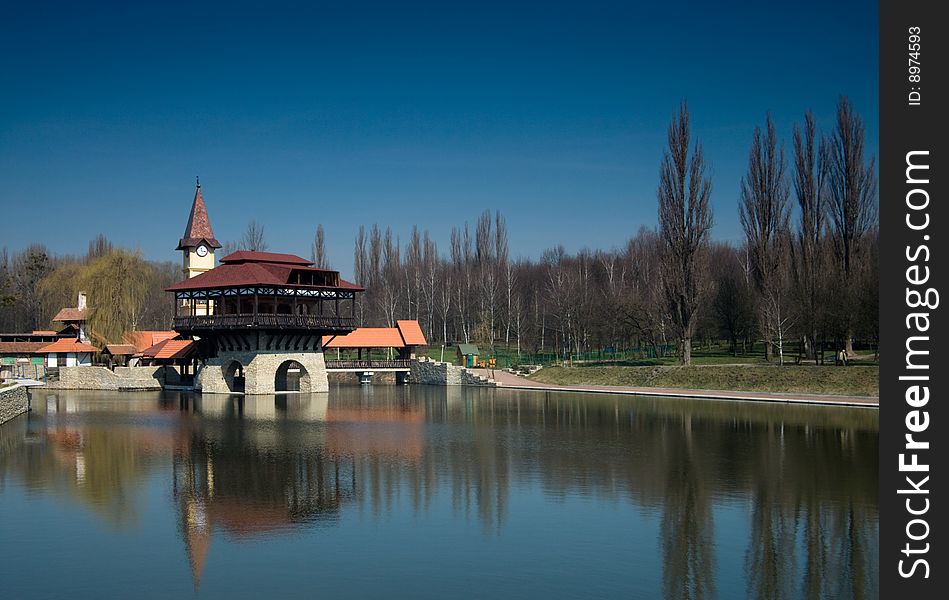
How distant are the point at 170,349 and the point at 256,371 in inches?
435

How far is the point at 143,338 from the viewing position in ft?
181

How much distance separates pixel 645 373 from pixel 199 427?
25771mm

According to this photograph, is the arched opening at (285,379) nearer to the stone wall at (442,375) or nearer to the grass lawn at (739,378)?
the stone wall at (442,375)

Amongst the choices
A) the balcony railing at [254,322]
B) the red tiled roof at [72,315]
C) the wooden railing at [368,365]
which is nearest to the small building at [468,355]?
the wooden railing at [368,365]

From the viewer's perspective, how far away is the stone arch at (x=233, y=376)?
1780 inches

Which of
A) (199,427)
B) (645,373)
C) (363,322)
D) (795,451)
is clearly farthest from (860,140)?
(363,322)

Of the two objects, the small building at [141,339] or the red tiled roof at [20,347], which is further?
the red tiled roof at [20,347]

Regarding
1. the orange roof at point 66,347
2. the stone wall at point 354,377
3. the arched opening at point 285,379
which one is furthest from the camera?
the stone wall at point 354,377

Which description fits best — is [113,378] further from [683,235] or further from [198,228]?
[683,235]

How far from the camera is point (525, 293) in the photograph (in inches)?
3285

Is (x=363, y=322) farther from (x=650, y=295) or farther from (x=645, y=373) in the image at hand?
(x=645, y=373)

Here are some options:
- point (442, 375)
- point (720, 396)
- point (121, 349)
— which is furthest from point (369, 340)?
point (720, 396)

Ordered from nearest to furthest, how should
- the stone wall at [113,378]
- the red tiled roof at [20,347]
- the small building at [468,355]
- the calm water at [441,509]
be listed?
Result: the calm water at [441,509] → the stone wall at [113,378] → the red tiled roof at [20,347] → the small building at [468,355]

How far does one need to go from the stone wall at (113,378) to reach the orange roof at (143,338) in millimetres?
3606
